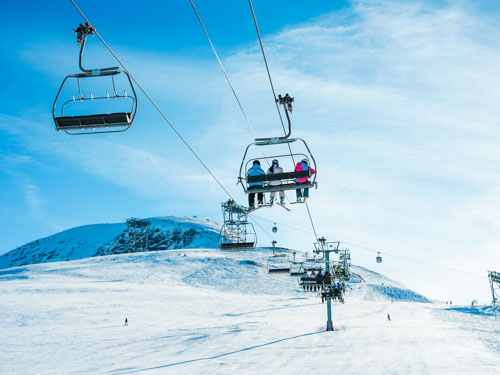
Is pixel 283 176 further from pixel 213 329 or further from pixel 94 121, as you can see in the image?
pixel 213 329

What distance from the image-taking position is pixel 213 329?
1422 inches

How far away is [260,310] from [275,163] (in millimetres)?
37522

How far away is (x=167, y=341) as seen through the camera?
31.7m

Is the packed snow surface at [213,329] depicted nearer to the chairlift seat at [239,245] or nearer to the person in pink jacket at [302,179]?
the chairlift seat at [239,245]

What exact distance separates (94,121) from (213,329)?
97.9 ft

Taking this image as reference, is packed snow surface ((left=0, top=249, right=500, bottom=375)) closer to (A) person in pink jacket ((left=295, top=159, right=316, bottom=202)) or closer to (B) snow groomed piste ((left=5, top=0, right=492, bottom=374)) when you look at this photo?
(B) snow groomed piste ((left=5, top=0, right=492, bottom=374))

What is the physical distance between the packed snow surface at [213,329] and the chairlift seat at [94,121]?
1714 centimetres

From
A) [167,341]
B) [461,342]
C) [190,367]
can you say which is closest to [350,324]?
[461,342]

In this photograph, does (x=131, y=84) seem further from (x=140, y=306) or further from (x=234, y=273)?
(x=234, y=273)

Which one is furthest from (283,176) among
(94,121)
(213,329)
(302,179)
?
(213,329)

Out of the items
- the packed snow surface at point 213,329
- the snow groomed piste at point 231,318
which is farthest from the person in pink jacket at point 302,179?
the packed snow surface at point 213,329

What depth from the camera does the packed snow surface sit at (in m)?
24.5

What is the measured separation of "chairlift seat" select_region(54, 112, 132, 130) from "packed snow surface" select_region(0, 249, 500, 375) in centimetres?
1714

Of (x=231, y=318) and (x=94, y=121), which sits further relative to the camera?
(x=231, y=318)
